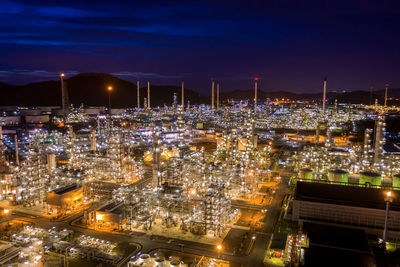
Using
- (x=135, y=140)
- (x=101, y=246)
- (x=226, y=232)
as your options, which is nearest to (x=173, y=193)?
(x=226, y=232)

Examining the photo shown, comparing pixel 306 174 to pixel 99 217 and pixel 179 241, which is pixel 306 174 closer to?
pixel 179 241

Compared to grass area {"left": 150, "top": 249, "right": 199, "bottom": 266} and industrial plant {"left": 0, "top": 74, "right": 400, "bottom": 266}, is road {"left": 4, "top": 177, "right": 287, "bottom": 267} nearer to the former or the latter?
industrial plant {"left": 0, "top": 74, "right": 400, "bottom": 266}

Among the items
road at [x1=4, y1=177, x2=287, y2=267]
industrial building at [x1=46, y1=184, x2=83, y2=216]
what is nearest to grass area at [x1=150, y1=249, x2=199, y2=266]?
road at [x1=4, y1=177, x2=287, y2=267]

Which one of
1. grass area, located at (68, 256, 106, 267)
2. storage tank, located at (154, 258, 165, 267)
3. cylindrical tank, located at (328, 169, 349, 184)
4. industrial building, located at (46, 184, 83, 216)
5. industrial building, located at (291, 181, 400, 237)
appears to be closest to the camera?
storage tank, located at (154, 258, 165, 267)

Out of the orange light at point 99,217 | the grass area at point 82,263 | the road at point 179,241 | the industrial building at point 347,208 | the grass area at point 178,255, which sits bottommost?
the grass area at point 82,263

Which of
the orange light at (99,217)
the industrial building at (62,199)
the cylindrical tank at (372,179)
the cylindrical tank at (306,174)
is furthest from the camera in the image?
the cylindrical tank at (306,174)

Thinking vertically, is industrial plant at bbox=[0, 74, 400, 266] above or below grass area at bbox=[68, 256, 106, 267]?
above

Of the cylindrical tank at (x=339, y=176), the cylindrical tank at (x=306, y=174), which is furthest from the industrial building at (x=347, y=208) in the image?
the cylindrical tank at (x=306, y=174)

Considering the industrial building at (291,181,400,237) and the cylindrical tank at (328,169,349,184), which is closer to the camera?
the industrial building at (291,181,400,237)

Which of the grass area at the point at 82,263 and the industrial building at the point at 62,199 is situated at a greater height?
the industrial building at the point at 62,199

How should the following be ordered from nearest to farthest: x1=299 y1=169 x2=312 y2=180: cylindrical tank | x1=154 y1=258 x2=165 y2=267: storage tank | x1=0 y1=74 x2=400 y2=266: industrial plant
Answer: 1. x1=154 y1=258 x2=165 y2=267: storage tank
2. x1=0 y1=74 x2=400 y2=266: industrial plant
3. x1=299 y1=169 x2=312 y2=180: cylindrical tank

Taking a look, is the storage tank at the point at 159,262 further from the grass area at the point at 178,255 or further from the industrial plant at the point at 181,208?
the grass area at the point at 178,255

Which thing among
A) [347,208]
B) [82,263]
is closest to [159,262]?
[82,263]
